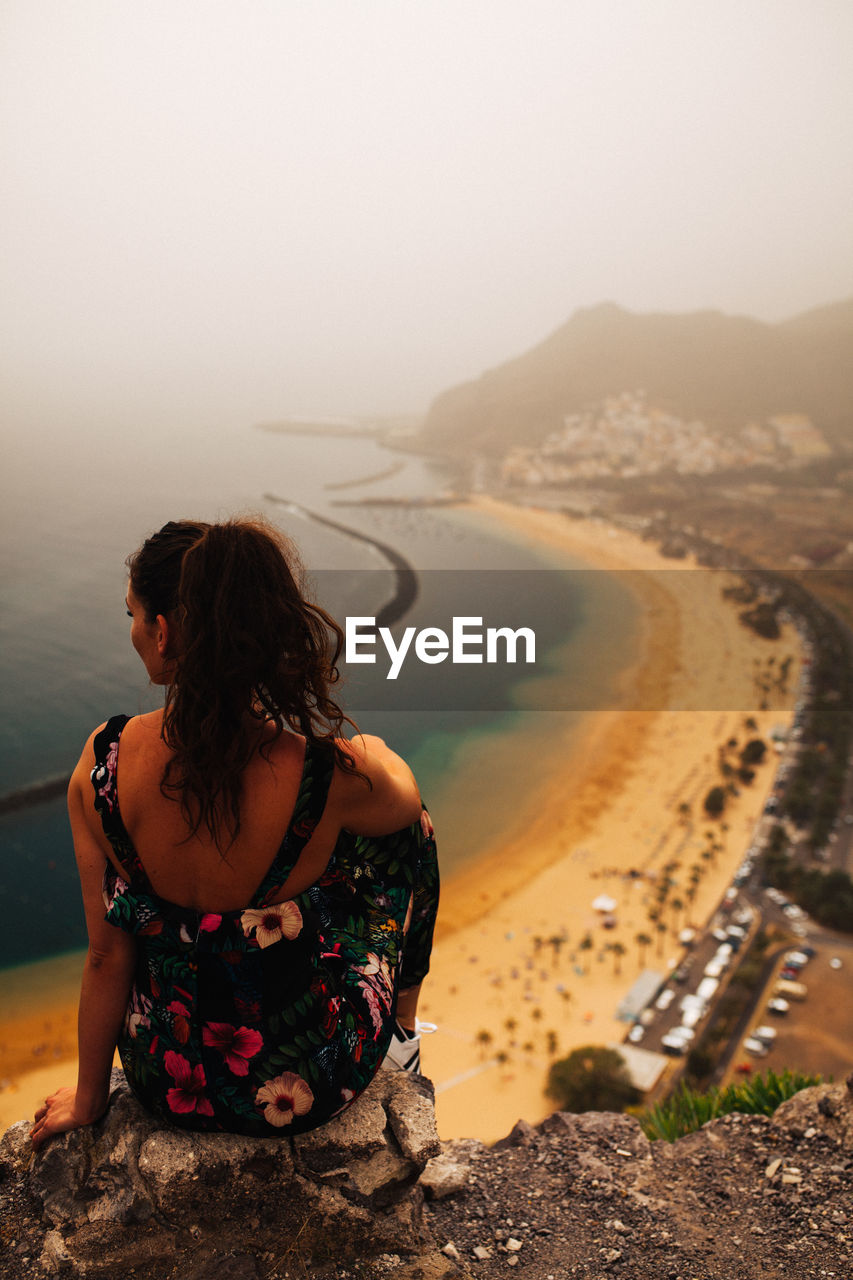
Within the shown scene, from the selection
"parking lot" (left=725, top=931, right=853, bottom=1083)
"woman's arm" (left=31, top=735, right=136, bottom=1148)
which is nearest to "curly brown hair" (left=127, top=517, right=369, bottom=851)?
"woman's arm" (left=31, top=735, right=136, bottom=1148)

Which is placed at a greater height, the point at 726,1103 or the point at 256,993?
the point at 256,993

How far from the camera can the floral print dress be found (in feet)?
3.71

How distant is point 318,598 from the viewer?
39.5ft

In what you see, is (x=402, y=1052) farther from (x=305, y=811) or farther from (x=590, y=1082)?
(x=590, y=1082)

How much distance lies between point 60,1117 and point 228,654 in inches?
35.1

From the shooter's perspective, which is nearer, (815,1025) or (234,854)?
(234,854)

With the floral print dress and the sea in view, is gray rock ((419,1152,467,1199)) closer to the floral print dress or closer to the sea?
the floral print dress

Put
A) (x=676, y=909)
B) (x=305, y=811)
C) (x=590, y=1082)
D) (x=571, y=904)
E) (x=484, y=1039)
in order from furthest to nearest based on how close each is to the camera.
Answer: (x=676, y=909) < (x=571, y=904) < (x=484, y=1039) < (x=590, y=1082) < (x=305, y=811)

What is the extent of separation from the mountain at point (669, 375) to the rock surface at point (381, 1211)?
2730 cm

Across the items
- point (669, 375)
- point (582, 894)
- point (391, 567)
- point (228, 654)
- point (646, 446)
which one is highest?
point (669, 375)

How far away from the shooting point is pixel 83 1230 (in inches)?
49.5

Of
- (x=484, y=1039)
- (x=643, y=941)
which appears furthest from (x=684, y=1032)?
(x=484, y=1039)

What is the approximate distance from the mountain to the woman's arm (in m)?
27.8

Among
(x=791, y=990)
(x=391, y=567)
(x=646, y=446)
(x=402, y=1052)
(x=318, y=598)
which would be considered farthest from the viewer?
(x=646, y=446)
